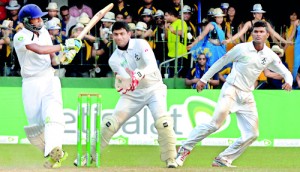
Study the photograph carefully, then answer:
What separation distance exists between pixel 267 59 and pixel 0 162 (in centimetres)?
495

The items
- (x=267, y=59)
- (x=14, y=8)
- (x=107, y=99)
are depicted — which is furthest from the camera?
(x=14, y=8)

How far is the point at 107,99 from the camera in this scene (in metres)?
23.1

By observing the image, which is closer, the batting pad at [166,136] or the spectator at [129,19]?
the batting pad at [166,136]

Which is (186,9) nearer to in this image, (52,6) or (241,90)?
(52,6)

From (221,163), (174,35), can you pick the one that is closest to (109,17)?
(174,35)

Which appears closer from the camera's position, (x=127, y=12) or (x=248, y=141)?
(x=248, y=141)

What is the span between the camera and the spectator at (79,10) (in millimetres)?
25094

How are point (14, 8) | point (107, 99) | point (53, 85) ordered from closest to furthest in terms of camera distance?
point (53, 85)
point (107, 99)
point (14, 8)

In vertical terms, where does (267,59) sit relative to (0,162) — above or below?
above

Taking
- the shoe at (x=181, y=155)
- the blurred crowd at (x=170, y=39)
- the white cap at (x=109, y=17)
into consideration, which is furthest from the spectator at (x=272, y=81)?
the shoe at (x=181, y=155)

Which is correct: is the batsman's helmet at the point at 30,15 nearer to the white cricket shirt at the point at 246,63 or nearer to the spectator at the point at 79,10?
the white cricket shirt at the point at 246,63

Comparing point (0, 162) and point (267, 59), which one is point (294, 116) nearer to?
point (267, 59)

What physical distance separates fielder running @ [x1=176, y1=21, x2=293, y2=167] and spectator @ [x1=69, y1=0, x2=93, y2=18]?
772 centimetres

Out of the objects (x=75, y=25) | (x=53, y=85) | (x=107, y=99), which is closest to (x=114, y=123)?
(x=53, y=85)
